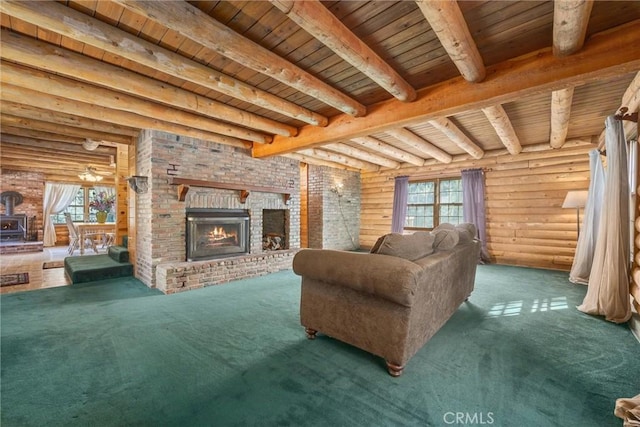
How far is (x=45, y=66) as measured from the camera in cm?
202

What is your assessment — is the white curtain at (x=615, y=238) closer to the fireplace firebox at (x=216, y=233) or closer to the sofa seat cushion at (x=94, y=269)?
the fireplace firebox at (x=216, y=233)

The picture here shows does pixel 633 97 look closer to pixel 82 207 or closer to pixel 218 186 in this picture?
pixel 218 186

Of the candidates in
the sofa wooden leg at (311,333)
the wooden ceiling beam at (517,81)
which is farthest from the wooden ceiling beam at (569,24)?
the sofa wooden leg at (311,333)

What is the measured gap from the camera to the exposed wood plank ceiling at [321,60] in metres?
1.64

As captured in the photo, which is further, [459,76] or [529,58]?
[459,76]

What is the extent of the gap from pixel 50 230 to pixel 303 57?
10639 mm

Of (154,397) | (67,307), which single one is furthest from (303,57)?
(67,307)

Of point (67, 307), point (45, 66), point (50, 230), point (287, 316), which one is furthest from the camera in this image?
point (50, 230)

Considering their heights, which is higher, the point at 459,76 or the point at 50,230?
the point at 459,76

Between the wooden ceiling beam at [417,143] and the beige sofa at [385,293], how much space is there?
2015mm

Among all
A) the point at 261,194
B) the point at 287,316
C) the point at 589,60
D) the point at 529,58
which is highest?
the point at 529,58

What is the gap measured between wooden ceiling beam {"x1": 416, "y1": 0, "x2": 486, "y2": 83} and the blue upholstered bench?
531cm

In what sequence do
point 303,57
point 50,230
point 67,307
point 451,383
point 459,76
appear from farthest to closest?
point 50,230 → point 67,307 → point 459,76 → point 303,57 → point 451,383

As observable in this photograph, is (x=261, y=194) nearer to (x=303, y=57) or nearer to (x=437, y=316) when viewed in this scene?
(x=303, y=57)
